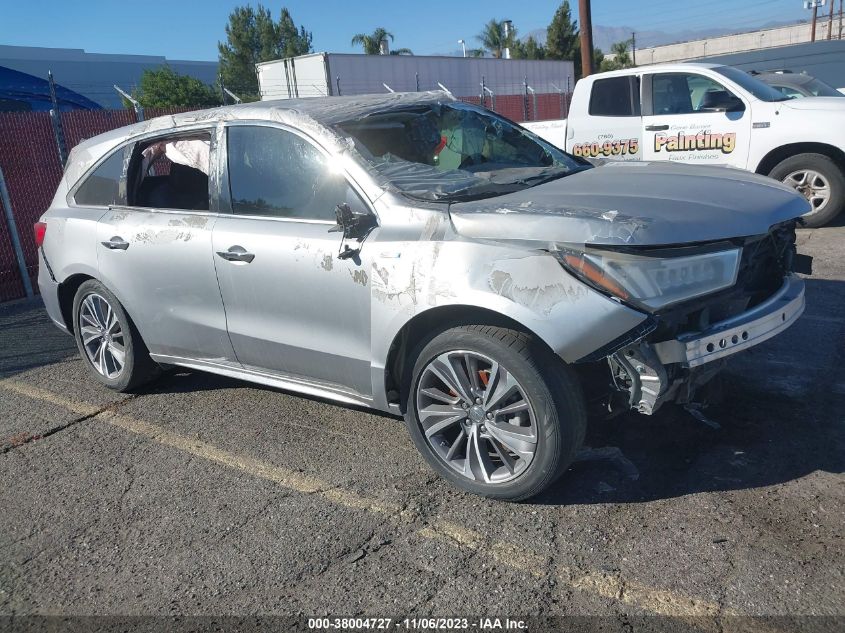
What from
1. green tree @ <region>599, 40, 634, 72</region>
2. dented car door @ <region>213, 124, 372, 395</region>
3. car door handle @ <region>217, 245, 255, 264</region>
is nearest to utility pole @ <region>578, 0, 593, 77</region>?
dented car door @ <region>213, 124, 372, 395</region>

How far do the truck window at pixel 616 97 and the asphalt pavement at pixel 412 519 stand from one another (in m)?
5.33

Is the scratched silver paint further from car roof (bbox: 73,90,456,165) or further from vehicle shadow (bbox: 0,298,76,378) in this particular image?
vehicle shadow (bbox: 0,298,76,378)

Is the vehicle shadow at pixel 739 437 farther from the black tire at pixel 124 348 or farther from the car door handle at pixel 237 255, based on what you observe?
the car door handle at pixel 237 255

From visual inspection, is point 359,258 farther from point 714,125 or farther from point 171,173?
point 714,125

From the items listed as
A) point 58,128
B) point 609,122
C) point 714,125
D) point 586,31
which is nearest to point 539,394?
point 714,125

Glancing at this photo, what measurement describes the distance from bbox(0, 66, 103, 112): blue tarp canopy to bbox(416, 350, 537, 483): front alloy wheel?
77.1 ft

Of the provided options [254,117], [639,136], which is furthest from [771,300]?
[639,136]

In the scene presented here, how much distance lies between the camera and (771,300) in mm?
3395

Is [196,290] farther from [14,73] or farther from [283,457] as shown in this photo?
[14,73]

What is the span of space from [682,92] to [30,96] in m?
23.6

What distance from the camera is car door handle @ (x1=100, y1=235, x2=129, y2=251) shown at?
15.3 feet

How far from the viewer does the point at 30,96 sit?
83.4 ft

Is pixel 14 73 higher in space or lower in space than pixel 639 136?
higher

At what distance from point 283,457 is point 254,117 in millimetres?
1855
